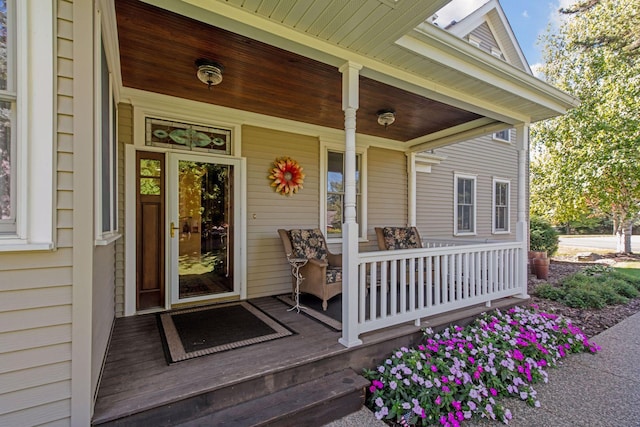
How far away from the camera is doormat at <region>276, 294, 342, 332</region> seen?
3186 millimetres

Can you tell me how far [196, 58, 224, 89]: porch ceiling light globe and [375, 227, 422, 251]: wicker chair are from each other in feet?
11.0

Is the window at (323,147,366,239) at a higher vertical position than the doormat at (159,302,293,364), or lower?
higher

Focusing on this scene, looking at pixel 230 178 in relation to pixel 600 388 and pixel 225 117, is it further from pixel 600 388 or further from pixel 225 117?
pixel 600 388

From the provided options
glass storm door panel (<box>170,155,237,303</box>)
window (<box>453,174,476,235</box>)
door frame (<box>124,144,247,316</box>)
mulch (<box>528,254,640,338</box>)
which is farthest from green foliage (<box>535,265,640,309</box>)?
glass storm door panel (<box>170,155,237,303</box>)

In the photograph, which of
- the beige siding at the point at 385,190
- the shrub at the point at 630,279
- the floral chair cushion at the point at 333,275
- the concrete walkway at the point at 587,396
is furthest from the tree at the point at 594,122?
the floral chair cushion at the point at 333,275

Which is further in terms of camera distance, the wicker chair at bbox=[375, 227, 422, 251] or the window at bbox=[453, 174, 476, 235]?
the window at bbox=[453, 174, 476, 235]

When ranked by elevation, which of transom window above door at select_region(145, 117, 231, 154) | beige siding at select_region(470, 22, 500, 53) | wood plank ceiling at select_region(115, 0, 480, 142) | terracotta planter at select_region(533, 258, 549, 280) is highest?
beige siding at select_region(470, 22, 500, 53)

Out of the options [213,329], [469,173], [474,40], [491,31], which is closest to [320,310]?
[213,329]

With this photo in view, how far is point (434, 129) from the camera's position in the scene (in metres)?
4.92

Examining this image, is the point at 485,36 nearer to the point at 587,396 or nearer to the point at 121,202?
the point at 587,396

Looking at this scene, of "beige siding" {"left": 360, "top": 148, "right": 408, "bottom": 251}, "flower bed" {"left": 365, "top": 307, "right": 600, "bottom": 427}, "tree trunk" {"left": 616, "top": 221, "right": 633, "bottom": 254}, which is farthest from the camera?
"tree trunk" {"left": 616, "top": 221, "right": 633, "bottom": 254}

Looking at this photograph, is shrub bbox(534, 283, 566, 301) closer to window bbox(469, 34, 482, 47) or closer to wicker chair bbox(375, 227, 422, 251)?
wicker chair bbox(375, 227, 422, 251)

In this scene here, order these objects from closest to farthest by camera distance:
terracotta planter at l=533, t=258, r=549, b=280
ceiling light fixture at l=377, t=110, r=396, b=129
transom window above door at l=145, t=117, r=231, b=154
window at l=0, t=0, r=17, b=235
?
window at l=0, t=0, r=17, b=235, transom window above door at l=145, t=117, r=231, b=154, ceiling light fixture at l=377, t=110, r=396, b=129, terracotta planter at l=533, t=258, r=549, b=280

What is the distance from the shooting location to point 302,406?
2.05 metres
